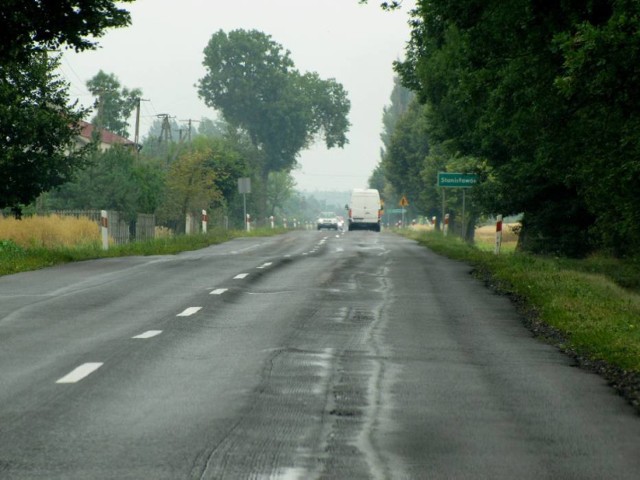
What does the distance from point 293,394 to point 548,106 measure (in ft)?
44.7

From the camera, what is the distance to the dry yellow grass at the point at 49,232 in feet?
113

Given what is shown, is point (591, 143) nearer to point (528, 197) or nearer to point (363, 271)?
point (363, 271)

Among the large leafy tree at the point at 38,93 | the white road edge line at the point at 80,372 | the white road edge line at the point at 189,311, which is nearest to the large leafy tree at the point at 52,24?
the large leafy tree at the point at 38,93

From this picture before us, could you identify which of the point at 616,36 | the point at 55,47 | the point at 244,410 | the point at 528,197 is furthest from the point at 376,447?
the point at 528,197

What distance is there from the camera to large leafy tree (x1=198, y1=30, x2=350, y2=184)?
107188 mm

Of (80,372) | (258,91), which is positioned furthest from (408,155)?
(80,372)

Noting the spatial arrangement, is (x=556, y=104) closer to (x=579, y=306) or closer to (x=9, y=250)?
(x=579, y=306)

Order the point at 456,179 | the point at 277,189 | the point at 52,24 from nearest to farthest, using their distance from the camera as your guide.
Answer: the point at 52,24 → the point at 456,179 → the point at 277,189

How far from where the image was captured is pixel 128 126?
12244cm

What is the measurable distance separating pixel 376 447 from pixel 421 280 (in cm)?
1457

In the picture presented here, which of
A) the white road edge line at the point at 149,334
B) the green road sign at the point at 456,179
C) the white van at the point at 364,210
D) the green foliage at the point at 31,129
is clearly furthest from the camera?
the white van at the point at 364,210

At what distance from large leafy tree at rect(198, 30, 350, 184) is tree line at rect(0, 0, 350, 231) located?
0.09m

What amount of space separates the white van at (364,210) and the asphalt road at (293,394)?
6108 cm

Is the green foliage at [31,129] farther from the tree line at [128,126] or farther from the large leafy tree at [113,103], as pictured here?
the large leafy tree at [113,103]
